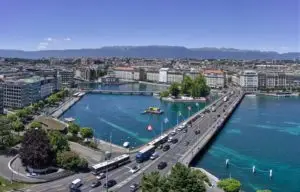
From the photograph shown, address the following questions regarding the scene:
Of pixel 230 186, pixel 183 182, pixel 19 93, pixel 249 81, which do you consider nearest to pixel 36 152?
pixel 183 182

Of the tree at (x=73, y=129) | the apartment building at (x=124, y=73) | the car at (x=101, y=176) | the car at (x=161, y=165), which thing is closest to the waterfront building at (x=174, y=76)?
the apartment building at (x=124, y=73)

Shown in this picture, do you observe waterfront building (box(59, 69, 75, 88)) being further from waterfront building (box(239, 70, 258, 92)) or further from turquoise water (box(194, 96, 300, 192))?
turquoise water (box(194, 96, 300, 192))

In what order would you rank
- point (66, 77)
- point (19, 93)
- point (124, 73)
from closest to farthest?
point (19, 93) → point (66, 77) → point (124, 73)

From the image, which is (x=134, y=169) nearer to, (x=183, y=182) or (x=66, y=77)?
(x=183, y=182)

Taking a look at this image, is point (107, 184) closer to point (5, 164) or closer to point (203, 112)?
point (5, 164)

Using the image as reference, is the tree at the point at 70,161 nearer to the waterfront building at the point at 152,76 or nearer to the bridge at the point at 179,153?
the bridge at the point at 179,153
